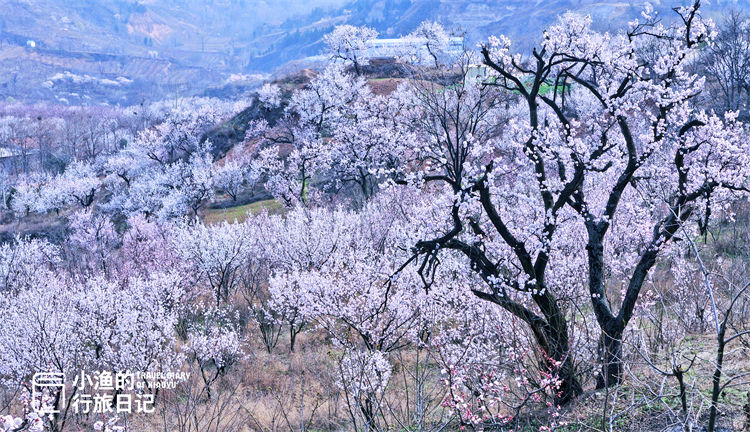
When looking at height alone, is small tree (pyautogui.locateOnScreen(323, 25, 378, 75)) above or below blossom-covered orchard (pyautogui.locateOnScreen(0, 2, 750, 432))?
above

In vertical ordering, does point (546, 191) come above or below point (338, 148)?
below

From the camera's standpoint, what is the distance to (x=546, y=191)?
9461 mm

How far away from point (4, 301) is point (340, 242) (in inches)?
643

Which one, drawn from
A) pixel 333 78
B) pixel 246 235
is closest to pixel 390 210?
pixel 246 235

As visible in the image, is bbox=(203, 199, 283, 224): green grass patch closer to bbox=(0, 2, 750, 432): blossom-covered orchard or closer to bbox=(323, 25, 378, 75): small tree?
bbox=(0, 2, 750, 432): blossom-covered orchard

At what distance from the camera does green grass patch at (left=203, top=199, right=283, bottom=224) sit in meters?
43.2

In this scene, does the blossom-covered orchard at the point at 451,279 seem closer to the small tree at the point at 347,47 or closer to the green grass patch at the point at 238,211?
the green grass patch at the point at 238,211

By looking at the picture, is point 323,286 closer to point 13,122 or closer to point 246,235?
point 246,235

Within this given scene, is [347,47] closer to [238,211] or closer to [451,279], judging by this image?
[238,211]

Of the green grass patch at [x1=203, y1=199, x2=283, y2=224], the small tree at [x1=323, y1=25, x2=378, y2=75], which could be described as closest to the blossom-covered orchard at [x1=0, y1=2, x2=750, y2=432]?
the green grass patch at [x1=203, y1=199, x2=283, y2=224]

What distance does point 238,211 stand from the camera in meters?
46.4

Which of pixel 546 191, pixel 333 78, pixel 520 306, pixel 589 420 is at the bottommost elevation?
pixel 589 420

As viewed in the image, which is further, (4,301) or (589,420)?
(4,301)

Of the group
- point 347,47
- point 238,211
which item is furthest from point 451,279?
point 347,47
